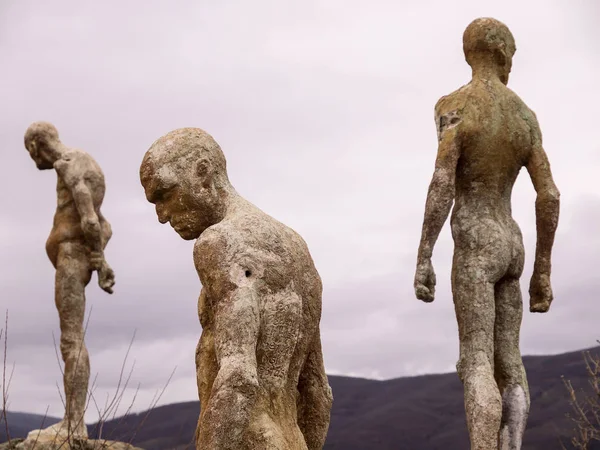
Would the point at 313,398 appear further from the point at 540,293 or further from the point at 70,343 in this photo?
the point at 70,343

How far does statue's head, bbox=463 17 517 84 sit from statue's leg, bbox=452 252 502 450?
64.6 inches

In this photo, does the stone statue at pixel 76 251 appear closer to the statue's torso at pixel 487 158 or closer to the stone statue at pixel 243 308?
the statue's torso at pixel 487 158

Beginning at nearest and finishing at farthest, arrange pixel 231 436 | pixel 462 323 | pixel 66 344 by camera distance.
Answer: pixel 231 436 → pixel 462 323 → pixel 66 344

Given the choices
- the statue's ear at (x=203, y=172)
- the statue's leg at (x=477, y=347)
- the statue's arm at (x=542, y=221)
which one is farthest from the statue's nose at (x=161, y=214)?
the statue's arm at (x=542, y=221)

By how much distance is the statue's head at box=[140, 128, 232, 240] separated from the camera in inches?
228

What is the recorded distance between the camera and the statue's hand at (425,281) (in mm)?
8234

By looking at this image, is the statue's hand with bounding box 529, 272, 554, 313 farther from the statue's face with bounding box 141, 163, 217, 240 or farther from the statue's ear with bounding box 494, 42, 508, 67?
the statue's face with bounding box 141, 163, 217, 240

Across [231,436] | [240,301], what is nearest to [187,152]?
[240,301]

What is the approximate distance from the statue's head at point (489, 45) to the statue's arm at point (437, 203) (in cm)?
68

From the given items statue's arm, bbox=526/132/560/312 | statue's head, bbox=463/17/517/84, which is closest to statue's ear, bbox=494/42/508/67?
statue's head, bbox=463/17/517/84

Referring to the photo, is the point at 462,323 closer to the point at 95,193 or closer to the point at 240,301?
the point at 240,301

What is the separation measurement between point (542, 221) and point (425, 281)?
124 centimetres

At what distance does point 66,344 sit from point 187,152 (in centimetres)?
771

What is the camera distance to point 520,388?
8641mm
